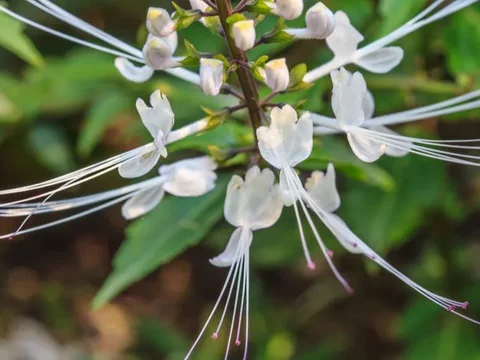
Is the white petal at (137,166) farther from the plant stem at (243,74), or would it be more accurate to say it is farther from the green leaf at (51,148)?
the green leaf at (51,148)

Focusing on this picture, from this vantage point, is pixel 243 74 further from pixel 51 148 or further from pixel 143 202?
pixel 51 148

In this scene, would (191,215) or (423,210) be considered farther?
(423,210)

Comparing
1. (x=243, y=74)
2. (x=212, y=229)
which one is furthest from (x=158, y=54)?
(x=212, y=229)

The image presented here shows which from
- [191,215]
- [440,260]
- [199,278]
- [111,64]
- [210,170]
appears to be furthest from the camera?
[199,278]

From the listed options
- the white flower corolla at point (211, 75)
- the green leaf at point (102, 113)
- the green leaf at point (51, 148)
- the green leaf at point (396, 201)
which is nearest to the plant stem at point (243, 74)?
the white flower corolla at point (211, 75)

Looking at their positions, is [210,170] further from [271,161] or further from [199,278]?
[199,278]

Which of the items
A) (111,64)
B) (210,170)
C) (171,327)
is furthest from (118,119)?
(210,170)

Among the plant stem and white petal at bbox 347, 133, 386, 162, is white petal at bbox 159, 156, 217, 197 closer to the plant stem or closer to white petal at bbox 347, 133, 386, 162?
the plant stem
